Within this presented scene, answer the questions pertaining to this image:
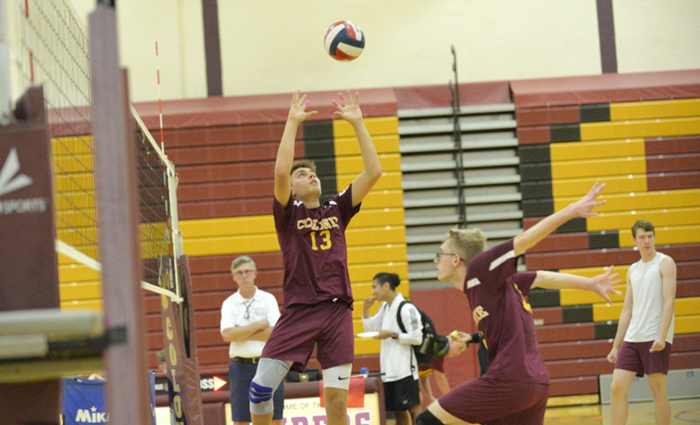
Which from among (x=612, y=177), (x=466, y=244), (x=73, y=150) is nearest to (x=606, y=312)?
(x=612, y=177)

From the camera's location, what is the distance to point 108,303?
1601mm

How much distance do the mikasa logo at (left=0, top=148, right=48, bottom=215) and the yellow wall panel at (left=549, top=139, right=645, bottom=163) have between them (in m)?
10.2

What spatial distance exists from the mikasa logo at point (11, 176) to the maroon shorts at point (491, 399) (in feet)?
10.1

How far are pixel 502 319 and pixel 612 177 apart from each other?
773cm

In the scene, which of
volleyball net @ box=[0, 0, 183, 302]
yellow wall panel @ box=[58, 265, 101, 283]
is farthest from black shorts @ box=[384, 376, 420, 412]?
yellow wall panel @ box=[58, 265, 101, 283]

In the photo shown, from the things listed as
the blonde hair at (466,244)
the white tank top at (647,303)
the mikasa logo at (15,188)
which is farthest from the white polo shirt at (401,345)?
the mikasa logo at (15,188)

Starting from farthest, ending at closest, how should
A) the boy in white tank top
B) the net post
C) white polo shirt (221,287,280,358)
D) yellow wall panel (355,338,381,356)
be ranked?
yellow wall panel (355,338,381,356) → white polo shirt (221,287,280,358) → the boy in white tank top → the net post

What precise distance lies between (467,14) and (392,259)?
4447mm

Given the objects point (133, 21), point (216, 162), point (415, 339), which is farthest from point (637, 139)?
point (133, 21)

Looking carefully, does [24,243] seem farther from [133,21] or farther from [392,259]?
[133,21]

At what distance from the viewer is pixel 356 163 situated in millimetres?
11195

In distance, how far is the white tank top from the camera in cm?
732

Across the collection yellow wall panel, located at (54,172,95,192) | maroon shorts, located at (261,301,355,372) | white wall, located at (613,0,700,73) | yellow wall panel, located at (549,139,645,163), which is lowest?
maroon shorts, located at (261,301,355,372)

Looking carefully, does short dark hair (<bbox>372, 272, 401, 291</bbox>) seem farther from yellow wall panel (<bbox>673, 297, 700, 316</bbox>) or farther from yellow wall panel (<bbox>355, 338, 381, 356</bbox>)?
yellow wall panel (<bbox>673, 297, 700, 316</bbox>)
